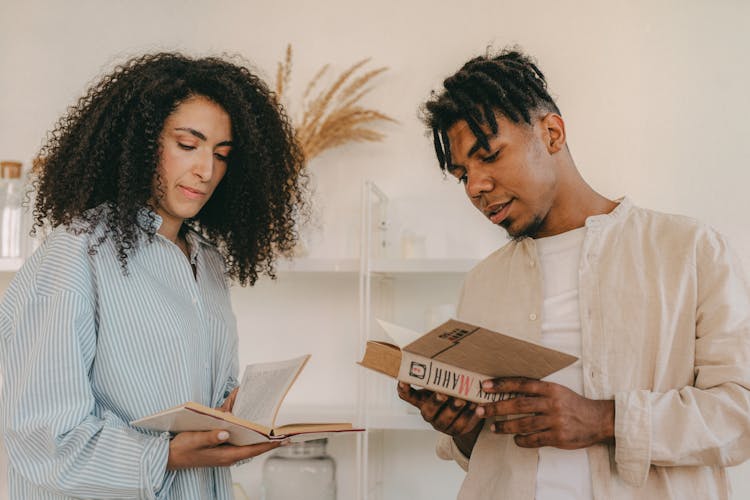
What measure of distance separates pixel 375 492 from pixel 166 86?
4.36 feet

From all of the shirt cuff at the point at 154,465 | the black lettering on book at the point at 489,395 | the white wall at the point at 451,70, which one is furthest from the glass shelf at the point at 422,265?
the shirt cuff at the point at 154,465

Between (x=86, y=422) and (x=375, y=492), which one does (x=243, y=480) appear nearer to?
(x=375, y=492)

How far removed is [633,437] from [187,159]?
2.76ft

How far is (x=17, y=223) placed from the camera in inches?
91.0

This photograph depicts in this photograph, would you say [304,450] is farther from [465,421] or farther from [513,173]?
[513,173]

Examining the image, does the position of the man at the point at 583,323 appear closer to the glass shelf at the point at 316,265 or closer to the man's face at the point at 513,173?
the man's face at the point at 513,173

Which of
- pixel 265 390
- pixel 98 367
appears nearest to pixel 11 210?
pixel 98 367

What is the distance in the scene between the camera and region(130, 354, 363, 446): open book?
3.34 feet

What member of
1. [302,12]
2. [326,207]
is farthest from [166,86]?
[302,12]

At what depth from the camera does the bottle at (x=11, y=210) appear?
90.4 inches

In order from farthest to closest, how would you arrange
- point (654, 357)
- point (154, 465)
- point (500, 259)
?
point (500, 259) → point (654, 357) → point (154, 465)

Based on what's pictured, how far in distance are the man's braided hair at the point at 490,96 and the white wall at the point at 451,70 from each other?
908 mm

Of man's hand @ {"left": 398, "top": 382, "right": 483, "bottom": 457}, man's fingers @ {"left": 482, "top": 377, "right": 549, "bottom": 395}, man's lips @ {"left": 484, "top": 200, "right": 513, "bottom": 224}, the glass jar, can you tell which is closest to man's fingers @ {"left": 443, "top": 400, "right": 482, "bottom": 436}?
man's hand @ {"left": 398, "top": 382, "right": 483, "bottom": 457}

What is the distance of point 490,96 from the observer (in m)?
1.34
